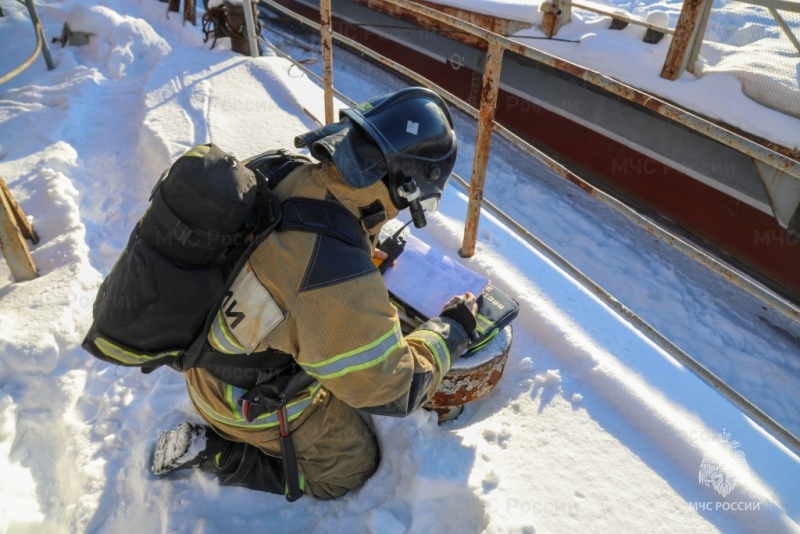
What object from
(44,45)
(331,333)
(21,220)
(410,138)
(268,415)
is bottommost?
(21,220)

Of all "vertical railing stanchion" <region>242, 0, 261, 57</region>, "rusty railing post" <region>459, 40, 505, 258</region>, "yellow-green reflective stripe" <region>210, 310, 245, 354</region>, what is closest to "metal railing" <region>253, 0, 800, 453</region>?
"rusty railing post" <region>459, 40, 505, 258</region>

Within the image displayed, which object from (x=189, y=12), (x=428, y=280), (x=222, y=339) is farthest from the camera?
(x=189, y=12)

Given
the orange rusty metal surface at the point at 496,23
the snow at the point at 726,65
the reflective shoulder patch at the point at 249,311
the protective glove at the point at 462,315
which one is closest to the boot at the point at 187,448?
the reflective shoulder patch at the point at 249,311

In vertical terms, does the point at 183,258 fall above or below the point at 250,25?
above

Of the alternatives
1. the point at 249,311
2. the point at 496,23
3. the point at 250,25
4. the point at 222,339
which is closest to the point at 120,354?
the point at 222,339

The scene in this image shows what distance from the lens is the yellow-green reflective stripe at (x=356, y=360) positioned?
1.44 m

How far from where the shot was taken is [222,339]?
154 cm

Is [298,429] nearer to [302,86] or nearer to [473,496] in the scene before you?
[473,496]

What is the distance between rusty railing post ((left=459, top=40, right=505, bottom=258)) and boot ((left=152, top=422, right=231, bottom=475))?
157 cm

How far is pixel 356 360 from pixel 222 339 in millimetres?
410

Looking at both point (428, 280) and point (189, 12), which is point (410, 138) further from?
point (189, 12)

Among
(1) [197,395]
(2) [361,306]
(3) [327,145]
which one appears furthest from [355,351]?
(1) [197,395]

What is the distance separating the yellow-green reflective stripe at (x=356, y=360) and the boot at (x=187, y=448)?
73 centimetres

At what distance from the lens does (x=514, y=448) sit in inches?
81.5
